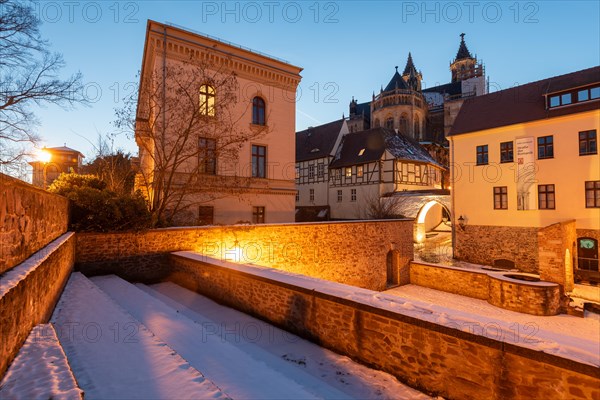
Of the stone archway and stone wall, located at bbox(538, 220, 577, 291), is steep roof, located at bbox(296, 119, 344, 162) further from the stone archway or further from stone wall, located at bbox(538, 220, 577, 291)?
stone wall, located at bbox(538, 220, 577, 291)

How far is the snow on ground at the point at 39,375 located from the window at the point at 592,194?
80.0ft

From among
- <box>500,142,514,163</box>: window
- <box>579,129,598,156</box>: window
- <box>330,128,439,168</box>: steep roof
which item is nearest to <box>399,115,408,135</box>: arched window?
<box>330,128,439,168</box>: steep roof

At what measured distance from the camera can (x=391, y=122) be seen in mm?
52750

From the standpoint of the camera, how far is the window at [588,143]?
17.9 metres

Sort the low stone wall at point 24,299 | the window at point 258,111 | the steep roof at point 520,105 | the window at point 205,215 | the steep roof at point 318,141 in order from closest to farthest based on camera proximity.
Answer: the low stone wall at point 24,299, the window at point 205,215, the window at point 258,111, the steep roof at point 520,105, the steep roof at point 318,141

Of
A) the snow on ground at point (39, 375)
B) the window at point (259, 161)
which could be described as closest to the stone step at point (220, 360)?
the snow on ground at point (39, 375)

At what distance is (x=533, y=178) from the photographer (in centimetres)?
1997

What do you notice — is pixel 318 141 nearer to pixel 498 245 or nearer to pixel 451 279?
pixel 498 245

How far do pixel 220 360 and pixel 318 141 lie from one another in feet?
116

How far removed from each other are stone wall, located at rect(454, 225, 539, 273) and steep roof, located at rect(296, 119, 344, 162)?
18054mm

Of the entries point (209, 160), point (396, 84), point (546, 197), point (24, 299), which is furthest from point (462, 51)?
point (24, 299)

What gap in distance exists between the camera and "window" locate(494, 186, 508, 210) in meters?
21.1

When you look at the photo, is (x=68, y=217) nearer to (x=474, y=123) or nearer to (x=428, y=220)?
(x=474, y=123)

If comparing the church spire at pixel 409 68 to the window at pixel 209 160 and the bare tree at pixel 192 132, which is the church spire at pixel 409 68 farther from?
the window at pixel 209 160
